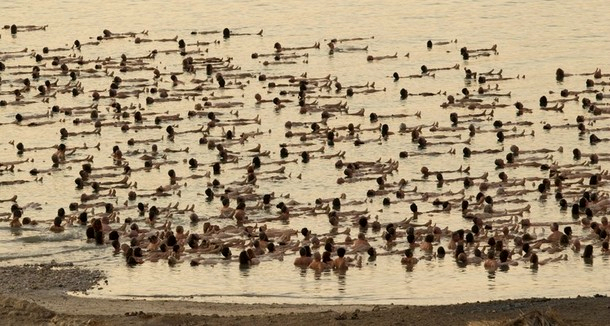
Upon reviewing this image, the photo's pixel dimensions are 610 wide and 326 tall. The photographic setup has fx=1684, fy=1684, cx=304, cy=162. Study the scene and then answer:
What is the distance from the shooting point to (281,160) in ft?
157

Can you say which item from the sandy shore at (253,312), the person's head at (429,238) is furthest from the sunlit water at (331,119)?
the sandy shore at (253,312)

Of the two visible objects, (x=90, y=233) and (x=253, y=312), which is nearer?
(x=253, y=312)

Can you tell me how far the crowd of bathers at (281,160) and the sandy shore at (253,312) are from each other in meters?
5.17

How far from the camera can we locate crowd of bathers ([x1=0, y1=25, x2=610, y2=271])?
Answer: 127ft

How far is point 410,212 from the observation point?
41562 millimetres

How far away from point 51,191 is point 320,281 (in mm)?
12215

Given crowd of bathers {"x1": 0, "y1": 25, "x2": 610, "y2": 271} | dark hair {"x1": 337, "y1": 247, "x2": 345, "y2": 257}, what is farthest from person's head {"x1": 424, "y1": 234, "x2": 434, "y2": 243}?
dark hair {"x1": 337, "y1": 247, "x2": 345, "y2": 257}

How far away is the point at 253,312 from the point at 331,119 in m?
23.0

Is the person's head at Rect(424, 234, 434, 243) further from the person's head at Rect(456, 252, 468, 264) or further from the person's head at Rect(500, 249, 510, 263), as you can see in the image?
the person's head at Rect(500, 249, 510, 263)

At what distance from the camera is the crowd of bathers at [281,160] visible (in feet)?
127

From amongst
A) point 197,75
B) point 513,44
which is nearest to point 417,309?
point 197,75

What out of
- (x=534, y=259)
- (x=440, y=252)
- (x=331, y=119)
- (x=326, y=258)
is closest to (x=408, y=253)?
(x=440, y=252)

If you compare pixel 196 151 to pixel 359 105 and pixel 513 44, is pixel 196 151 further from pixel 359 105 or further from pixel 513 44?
pixel 513 44

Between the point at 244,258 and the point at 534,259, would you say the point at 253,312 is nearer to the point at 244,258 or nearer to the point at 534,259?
the point at 244,258
